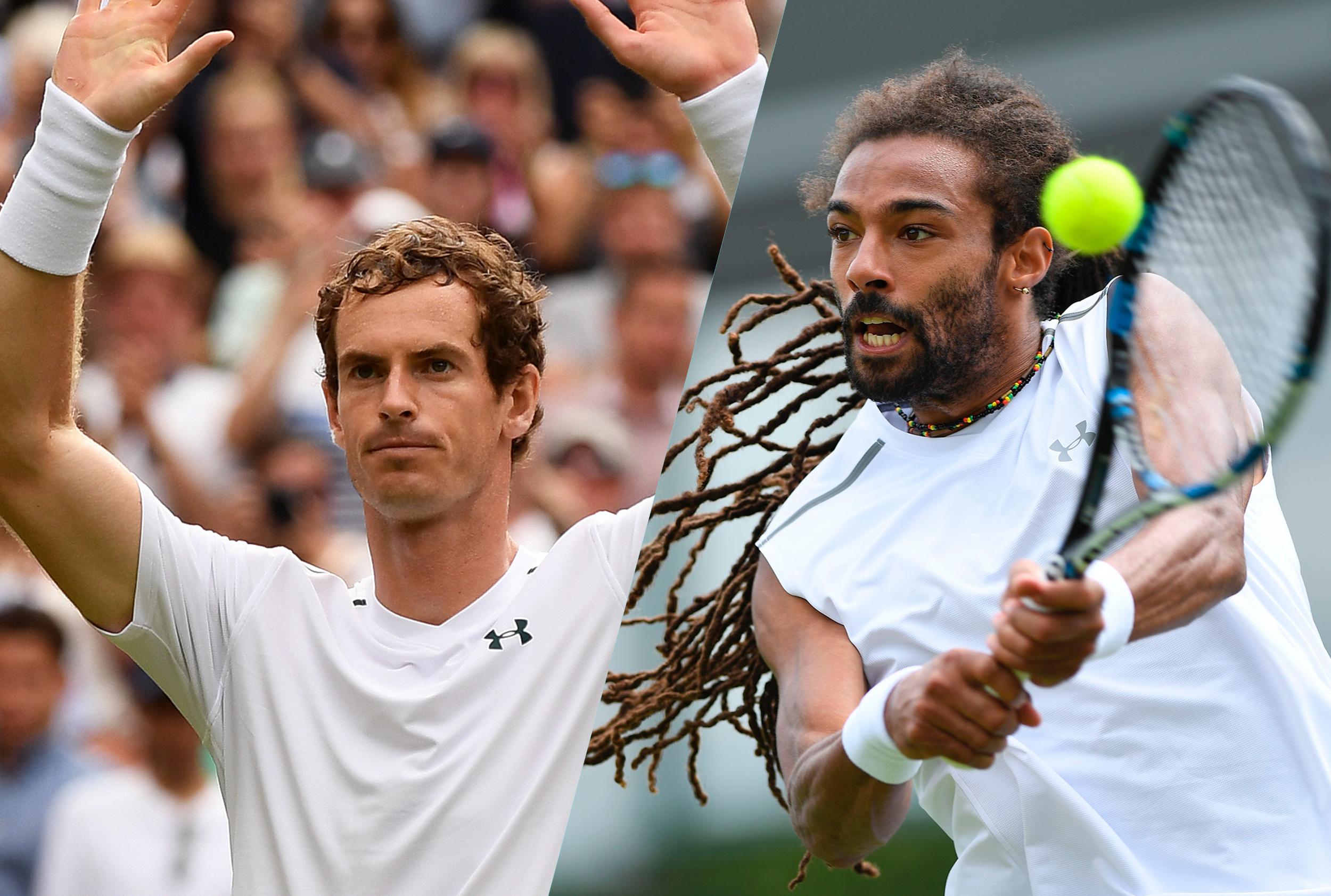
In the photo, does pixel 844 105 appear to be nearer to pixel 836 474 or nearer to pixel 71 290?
pixel 836 474

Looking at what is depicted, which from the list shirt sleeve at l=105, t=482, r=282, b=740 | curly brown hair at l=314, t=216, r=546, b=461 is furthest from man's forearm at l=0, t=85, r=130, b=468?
curly brown hair at l=314, t=216, r=546, b=461

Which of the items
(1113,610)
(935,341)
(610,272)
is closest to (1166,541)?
(1113,610)

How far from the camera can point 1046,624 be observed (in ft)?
5.79

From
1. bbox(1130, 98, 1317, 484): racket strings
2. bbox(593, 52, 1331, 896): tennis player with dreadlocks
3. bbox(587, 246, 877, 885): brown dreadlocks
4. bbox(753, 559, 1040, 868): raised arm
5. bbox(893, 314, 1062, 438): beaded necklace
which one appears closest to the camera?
bbox(753, 559, 1040, 868): raised arm

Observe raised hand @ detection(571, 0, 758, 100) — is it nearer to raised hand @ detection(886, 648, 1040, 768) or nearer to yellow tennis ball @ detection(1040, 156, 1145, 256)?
yellow tennis ball @ detection(1040, 156, 1145, 256)

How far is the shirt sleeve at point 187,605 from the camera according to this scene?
2.31 metres

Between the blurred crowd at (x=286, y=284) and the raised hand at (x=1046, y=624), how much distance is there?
1970 mm

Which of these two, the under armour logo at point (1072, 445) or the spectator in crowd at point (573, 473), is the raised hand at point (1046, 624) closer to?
the under armour logo at point (1072, 445)

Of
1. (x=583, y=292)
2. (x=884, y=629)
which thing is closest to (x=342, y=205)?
(x=583, y=292)

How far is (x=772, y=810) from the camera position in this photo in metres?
Result: 6.57

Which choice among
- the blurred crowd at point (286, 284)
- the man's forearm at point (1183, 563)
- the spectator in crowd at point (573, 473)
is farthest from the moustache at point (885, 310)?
the spectator in crowd at point (573, 473)

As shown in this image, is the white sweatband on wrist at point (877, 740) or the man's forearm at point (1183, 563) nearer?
the man's forearm at point (1183, 563)

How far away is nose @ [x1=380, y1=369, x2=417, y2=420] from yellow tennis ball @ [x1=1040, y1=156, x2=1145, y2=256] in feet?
3.05

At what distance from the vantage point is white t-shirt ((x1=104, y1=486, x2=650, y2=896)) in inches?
87.4
